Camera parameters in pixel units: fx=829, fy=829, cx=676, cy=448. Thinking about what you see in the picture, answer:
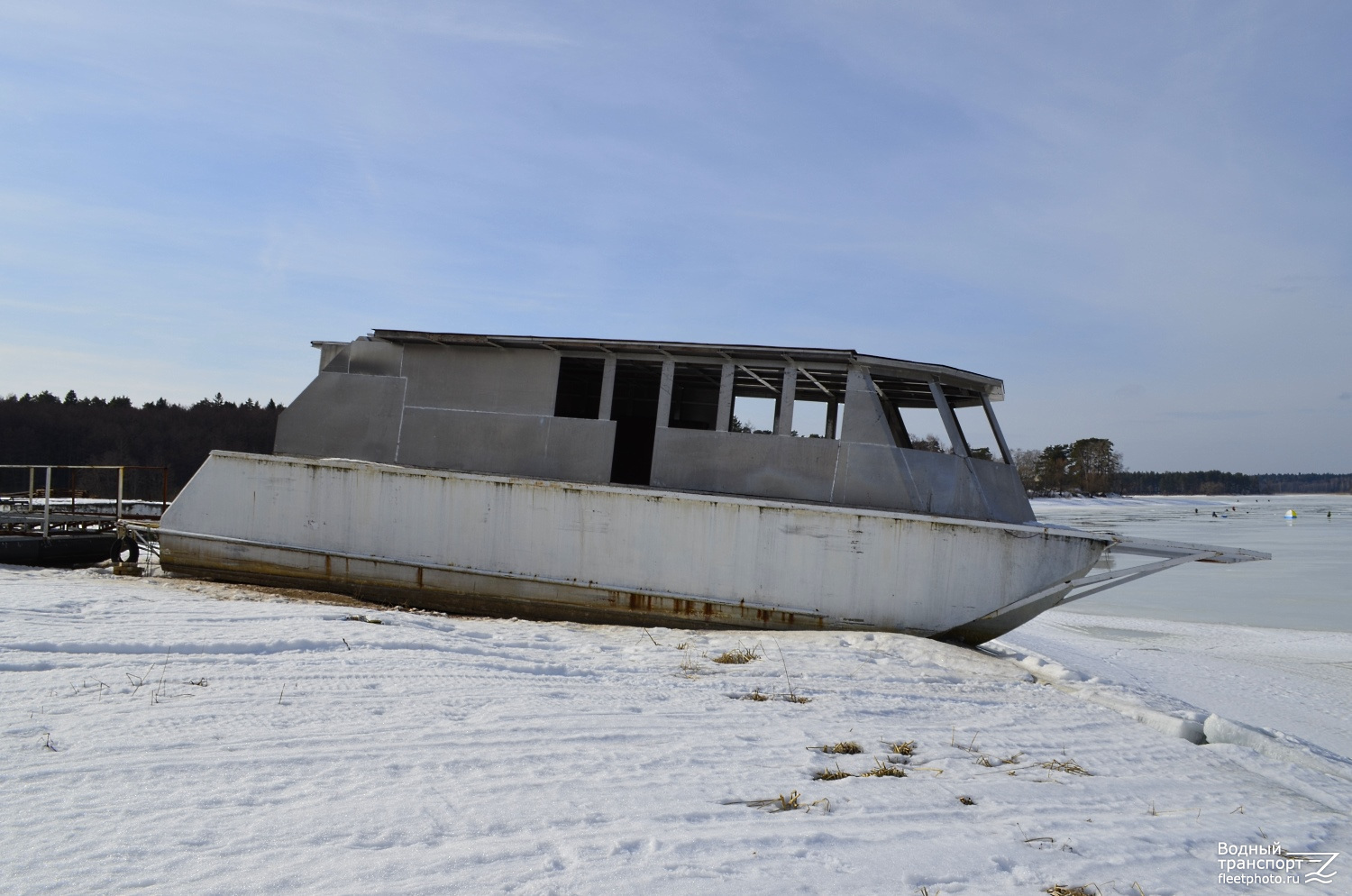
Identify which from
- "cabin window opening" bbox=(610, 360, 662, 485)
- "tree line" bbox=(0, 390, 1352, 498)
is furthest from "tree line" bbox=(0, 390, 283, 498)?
"cabin window opening" bbox=(610, 360, 662, 485)

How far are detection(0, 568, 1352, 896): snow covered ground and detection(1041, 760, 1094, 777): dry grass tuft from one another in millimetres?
33

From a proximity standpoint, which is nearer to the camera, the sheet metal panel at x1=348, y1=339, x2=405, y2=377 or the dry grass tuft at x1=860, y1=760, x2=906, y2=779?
the dry grass tuft at x1=860, y1=760, x2=906, y2=779

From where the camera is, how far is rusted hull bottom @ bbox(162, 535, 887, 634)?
9578 mm

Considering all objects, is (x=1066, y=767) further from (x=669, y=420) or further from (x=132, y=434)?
(x=132, y=434)

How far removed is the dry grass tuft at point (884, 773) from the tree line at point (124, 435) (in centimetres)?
5499

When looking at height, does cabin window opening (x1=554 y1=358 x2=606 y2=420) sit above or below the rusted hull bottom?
above

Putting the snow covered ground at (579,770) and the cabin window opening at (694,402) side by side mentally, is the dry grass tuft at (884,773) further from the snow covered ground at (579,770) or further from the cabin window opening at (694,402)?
the cabin window opening at (694,402)

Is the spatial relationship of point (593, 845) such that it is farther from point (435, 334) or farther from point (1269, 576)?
Result: point (1269, 576)

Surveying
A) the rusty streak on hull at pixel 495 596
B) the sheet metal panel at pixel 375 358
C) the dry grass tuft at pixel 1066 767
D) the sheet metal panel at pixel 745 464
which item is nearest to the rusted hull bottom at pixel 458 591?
the rusty streak on hull at pixel 495 596

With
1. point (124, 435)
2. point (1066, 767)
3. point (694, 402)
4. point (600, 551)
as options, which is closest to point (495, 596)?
point (600, 551)

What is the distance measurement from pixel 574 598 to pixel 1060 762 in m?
6.10

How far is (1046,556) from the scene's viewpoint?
28.3 ft

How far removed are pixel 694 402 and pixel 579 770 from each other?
955cm

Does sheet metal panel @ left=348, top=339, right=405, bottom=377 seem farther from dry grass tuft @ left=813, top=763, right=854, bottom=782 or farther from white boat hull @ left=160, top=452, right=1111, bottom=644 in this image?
dry grass tuft @ left=813, top=763, right=854, bottom=782
